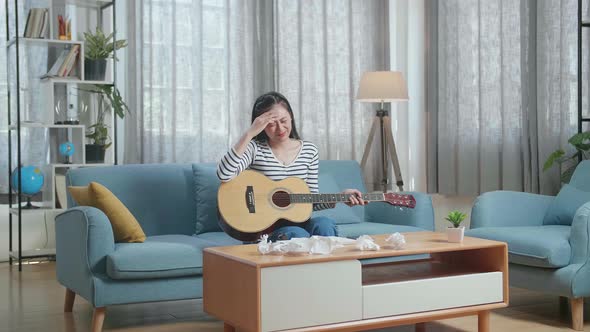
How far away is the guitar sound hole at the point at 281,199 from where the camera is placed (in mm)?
3352

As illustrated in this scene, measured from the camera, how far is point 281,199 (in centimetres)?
336

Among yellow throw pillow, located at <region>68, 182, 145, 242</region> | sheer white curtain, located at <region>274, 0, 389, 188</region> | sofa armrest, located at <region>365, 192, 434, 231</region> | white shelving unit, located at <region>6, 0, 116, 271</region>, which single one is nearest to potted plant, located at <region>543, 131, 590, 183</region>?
sofa armrest, located at <region>365, 192, 434, 231</region>

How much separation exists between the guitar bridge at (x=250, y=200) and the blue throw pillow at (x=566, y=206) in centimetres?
160

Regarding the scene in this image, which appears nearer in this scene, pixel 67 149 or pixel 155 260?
pixel 155 260

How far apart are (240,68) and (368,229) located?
7.08 feet

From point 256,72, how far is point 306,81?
39cm

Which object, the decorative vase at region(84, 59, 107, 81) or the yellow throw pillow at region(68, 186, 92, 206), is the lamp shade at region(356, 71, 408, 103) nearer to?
the decorative vase at region(84, 59, 107, 81)

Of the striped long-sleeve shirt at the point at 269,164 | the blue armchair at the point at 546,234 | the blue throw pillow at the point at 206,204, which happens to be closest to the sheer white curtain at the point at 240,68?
the blue throw pillow at the point at 206,204

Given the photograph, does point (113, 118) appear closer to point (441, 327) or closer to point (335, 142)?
point (335, 142)

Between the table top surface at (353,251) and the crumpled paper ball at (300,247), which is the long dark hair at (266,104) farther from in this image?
the crumpled paper ball at (300,247)

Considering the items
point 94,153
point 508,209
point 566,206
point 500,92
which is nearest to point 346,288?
point 508,209

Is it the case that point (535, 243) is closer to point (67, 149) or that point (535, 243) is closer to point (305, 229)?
point (305, 229)

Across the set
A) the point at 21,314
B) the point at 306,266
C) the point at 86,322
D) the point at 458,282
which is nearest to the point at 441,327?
the point at 458,282

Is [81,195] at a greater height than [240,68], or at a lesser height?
lesser
